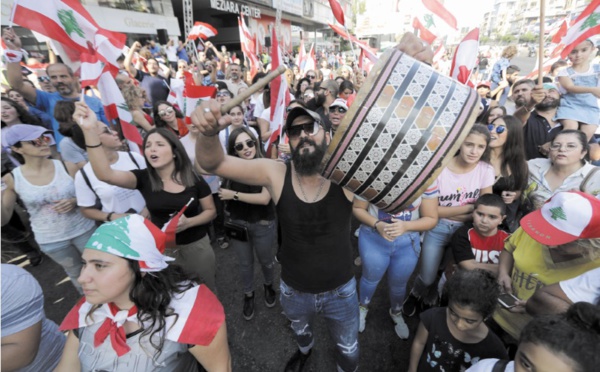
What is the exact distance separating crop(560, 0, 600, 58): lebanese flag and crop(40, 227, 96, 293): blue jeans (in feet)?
19.2

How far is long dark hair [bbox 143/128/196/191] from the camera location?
247 centimetres

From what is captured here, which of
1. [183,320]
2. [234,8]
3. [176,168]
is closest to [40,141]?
[176,168]

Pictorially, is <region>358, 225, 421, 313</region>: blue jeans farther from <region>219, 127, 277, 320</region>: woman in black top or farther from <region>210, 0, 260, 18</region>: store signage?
<region>210, 0, 260, 18</region>: store signage

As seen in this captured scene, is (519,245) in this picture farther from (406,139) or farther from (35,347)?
(35,347)

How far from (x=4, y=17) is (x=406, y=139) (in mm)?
13124

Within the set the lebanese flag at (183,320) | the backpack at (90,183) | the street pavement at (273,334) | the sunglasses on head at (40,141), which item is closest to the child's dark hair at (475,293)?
the street pavement at (273,334)

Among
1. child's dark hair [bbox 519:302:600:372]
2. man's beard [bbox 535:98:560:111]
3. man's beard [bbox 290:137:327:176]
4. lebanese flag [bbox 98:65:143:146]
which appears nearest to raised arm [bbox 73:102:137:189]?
lebanese flag [bbox 98:65:143:146]

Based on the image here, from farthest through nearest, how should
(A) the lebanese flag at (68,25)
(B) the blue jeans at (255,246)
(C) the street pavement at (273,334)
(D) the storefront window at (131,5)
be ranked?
1. (D) the storefront window at (131,5)
2. (B) the blue jeans at (255,246)
3. (C) the street pavement at (273,334)
4. (A) the lebanese flag at (68,25)

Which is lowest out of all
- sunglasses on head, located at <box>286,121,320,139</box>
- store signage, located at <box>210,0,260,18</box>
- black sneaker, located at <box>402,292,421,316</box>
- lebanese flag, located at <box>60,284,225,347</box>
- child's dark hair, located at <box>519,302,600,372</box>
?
black sneaker, located at <box>402,292,421,316</box>

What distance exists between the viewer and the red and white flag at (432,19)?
4324 millimetres

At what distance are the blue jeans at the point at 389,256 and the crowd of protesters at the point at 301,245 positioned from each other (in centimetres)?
1

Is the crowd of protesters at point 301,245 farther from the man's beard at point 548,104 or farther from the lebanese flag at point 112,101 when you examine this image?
the lebanese flag at point 112,101

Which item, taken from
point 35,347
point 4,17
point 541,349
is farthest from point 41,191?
point 4,17

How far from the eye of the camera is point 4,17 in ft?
28.9
